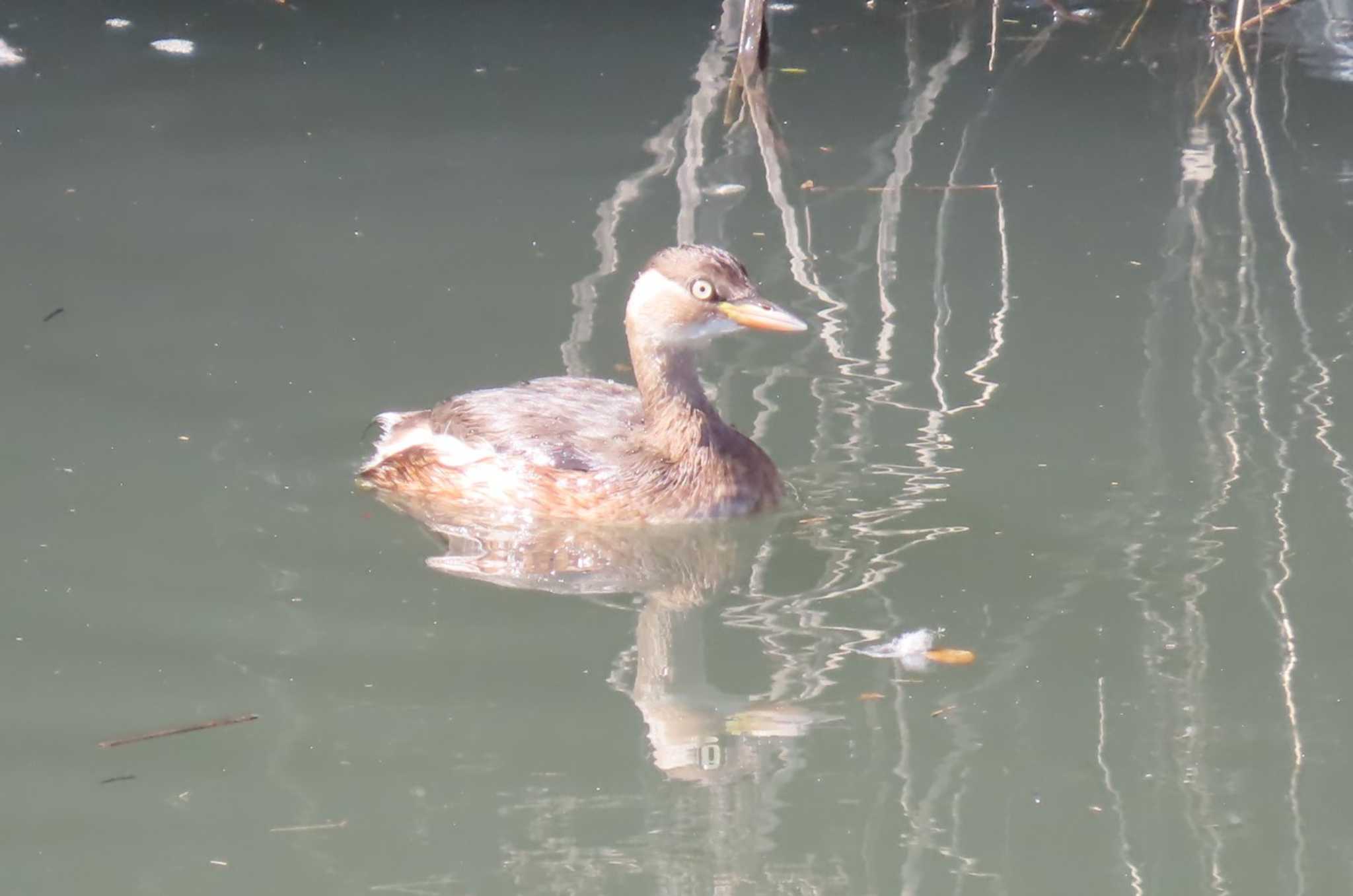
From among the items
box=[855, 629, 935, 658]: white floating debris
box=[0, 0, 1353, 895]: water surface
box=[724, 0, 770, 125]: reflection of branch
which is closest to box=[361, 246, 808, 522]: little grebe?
box=[0, 0, 1353, 895]: water surface

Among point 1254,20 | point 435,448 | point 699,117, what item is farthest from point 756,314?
point 1254,20

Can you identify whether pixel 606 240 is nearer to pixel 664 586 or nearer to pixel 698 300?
pixel 698 300

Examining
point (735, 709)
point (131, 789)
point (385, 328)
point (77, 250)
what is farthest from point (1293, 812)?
point (77, 250)

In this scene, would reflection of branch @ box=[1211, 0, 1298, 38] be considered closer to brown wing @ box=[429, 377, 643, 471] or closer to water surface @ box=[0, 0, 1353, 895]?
water surface @ box=[0, 0, 1353, 895]

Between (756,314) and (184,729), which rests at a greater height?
(756,314)

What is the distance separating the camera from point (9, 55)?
10203mm

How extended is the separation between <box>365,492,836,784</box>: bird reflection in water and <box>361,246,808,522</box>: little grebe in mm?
73

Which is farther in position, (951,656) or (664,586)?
(664,586)

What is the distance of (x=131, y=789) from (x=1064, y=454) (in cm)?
334

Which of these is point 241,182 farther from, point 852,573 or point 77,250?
point 852,573

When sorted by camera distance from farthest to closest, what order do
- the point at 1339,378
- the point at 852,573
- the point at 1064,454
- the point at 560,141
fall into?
the point at 560,141 → the point at 1339,378 → the point at 1064,454 → the point at 852,573

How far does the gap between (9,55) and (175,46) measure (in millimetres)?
886

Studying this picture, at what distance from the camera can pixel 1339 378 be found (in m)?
6.95

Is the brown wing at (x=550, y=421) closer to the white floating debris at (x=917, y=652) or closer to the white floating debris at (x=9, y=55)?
the white floating debris at (x=917, y=652)
